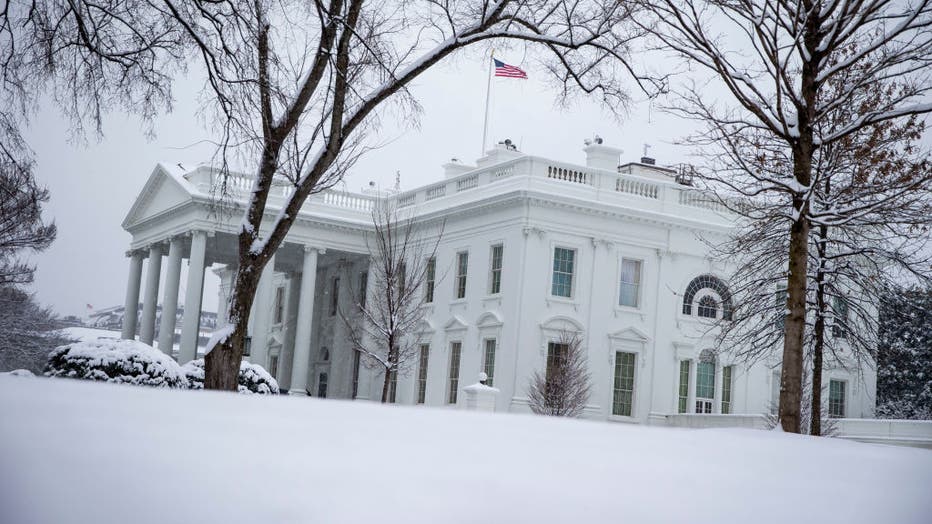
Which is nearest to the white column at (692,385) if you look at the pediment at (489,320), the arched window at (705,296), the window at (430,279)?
the arched window at (705,296)

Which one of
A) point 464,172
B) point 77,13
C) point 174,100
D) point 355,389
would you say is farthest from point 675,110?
point 355,389

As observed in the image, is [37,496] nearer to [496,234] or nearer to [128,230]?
[496,234]

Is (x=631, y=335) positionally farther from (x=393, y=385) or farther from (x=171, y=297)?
(x=171, y=297)

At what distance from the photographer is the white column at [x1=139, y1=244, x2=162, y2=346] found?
1706 inches

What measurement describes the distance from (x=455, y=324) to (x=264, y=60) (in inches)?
923

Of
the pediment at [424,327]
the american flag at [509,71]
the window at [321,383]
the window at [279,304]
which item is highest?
the american flag at [509,71]

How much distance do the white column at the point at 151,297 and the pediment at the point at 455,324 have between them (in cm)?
1447

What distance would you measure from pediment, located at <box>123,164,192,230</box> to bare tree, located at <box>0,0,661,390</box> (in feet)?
83.8

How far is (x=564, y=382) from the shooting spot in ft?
103

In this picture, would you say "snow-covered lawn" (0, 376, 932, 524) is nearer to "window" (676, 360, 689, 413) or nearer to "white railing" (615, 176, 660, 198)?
"window" (676, 360, 689, 413)

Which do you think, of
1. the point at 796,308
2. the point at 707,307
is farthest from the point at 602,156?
the point at 796,308

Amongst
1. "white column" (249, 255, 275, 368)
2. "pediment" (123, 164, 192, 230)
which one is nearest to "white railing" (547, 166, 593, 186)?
"white column" (249, 255, 275, 368)

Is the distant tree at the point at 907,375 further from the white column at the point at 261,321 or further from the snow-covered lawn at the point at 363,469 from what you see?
the snow-covered lawn at the point at 363,469

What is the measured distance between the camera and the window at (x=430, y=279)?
38.6 m
